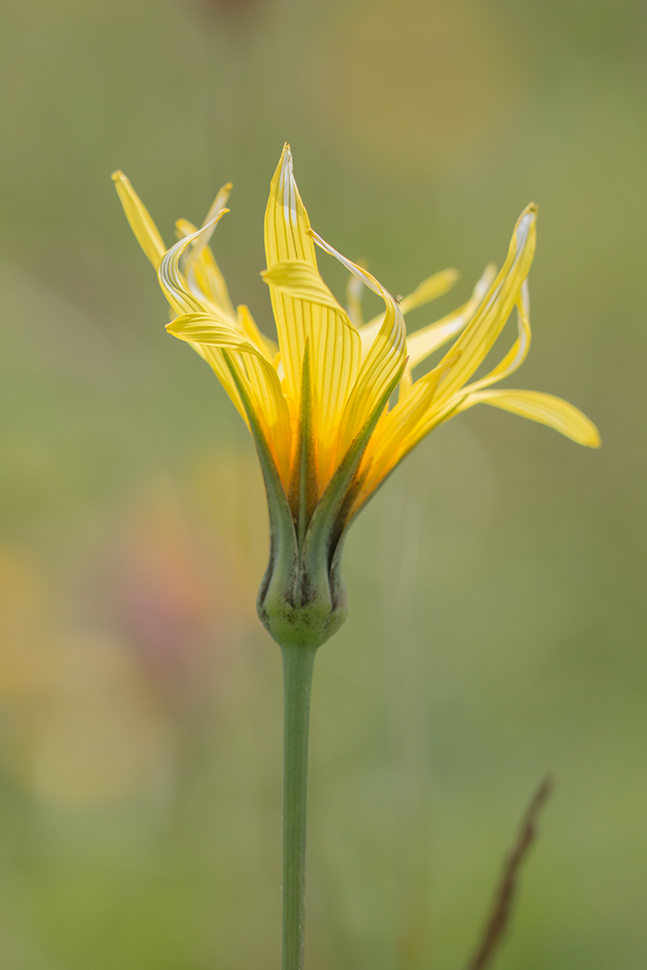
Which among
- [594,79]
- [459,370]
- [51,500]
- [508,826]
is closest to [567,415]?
[459,370]

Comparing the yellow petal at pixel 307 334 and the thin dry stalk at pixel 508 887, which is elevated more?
the yellow petal at pixel 307 334

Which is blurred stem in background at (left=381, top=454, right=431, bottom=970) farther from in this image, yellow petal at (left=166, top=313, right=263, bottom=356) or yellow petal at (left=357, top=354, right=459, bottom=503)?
yellow petal at (left=166, top=313, right=263, bottom=356)

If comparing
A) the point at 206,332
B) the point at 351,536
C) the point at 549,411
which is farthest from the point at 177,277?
the point at 351,536

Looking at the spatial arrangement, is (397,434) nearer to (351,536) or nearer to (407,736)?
(407,736)

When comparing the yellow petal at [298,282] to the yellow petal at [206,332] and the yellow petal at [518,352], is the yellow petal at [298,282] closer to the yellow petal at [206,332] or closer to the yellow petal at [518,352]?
the yellow petal at [206,332]

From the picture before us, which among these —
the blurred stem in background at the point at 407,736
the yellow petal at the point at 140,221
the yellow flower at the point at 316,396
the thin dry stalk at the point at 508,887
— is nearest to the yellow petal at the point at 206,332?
the yellow flower at the point at 316,396

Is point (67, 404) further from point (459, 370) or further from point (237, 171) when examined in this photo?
point (459, 370)
